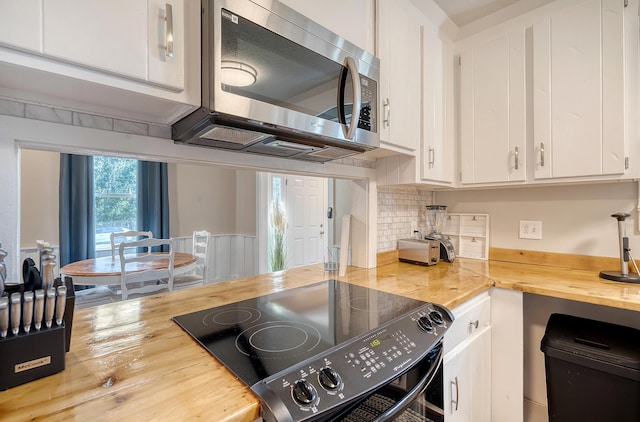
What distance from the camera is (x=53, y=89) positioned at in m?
0.76

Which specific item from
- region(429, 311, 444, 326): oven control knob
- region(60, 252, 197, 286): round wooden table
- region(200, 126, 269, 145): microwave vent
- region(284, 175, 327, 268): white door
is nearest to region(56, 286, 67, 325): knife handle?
region(200, 126, 269, 145): microwave vent

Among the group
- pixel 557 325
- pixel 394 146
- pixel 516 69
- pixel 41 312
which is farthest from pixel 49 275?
pixel 516 69

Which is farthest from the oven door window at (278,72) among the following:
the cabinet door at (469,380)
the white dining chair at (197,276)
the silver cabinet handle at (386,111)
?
the white dining chair at (197,276)

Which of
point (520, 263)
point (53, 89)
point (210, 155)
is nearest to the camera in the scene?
point (53, 89)

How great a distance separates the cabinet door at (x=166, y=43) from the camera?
2.41ft

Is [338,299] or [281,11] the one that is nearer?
[281,11]

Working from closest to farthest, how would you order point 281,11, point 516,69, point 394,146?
point 281,11, point 394,146, point 516,69

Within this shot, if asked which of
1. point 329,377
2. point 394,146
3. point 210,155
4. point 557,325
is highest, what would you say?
point 394,146

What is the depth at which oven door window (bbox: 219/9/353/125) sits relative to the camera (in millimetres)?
841

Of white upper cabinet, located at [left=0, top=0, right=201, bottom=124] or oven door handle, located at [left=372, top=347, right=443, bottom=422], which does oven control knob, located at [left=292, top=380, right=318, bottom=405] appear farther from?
white upper cabinet, located at [left=0, top=0, right=201, bottom=124]

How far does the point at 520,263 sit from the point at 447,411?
1217 mm

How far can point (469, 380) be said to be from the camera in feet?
4.46

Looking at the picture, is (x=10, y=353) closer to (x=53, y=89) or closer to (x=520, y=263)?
(x=53, y=89)

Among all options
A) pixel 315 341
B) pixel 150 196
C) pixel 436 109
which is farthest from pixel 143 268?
pixel 436 109
